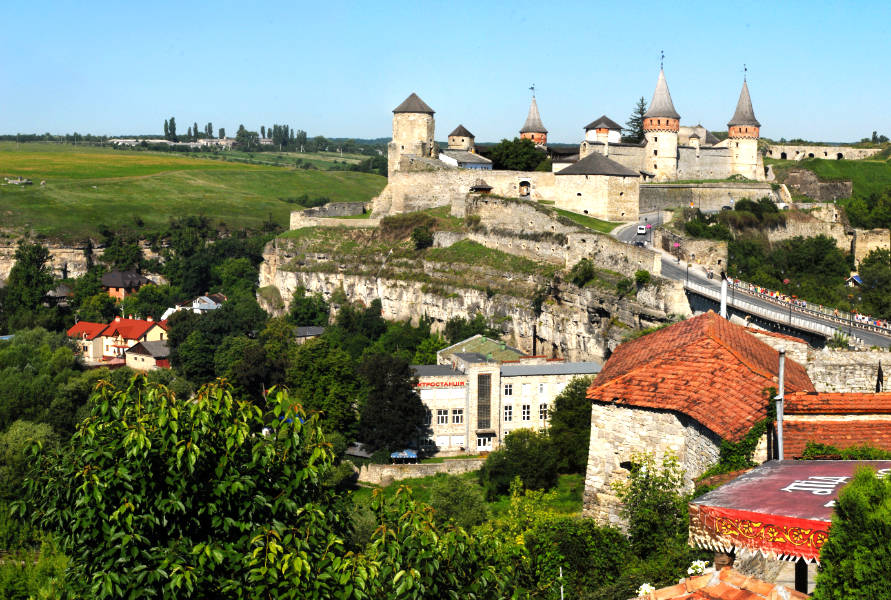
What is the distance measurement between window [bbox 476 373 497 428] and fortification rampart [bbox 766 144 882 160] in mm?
49097

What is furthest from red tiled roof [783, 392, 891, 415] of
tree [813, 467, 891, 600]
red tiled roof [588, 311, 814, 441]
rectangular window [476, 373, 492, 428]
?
rectangular window [476, 373, 492, 428]

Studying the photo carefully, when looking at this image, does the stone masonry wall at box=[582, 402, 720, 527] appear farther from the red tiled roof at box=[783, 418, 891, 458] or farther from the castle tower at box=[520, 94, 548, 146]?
the castle tower at box=[520, 94, 548, 146]

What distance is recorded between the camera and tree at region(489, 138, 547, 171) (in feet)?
223

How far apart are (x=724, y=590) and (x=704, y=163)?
63.0m

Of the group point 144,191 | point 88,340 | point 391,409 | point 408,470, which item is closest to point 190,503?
point 408,470

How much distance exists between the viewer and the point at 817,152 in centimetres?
8862

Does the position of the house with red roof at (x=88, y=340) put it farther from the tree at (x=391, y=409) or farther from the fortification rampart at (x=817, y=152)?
the fortification rampart at (x=817, y=152)

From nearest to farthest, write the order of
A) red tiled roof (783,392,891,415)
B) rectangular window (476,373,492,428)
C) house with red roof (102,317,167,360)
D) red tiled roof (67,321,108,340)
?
red tiled roof (783,392,891,415) < rectangular window (476,373,492,428) < house with red roof (102,317,167,360) < red tiled roof (67,321,108,340)

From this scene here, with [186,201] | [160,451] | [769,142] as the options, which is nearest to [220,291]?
[186,201]

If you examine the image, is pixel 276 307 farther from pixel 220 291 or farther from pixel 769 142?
pixel 769 142

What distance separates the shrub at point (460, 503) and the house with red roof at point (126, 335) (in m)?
42.1

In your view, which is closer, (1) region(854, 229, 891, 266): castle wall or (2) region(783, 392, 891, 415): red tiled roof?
(2) region(783, 392, 891, 415): red tiled roof

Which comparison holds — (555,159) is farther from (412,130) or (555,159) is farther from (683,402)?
(683,402)

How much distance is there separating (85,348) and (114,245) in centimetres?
2951
